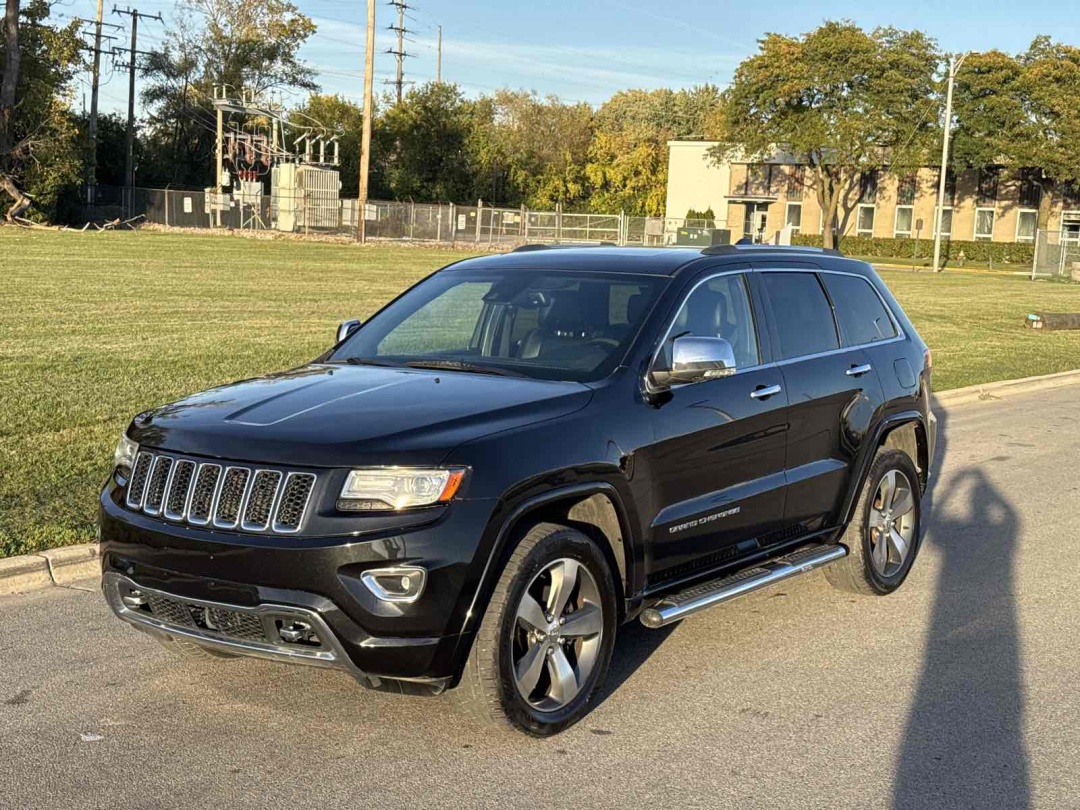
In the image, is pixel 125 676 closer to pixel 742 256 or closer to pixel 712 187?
pixel 742 256

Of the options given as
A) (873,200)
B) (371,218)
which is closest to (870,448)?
(371,218)

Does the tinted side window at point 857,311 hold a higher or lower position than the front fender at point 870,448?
higher

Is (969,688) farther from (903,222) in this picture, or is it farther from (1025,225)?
(903,222)

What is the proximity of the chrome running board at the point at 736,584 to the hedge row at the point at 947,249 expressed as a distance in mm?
64962

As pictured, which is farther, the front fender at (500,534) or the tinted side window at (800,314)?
the tinted side window at (800,314)

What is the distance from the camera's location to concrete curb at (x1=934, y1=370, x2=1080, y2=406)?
1516cm

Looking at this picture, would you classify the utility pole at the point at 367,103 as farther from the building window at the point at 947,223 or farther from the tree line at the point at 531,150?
the building window at the point at 947,223

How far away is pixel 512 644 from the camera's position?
14.7ft

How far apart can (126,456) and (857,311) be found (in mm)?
4048

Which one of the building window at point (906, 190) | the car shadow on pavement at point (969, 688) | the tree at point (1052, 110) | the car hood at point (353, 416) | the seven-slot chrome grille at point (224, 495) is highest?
the tree at point (1052, 110)

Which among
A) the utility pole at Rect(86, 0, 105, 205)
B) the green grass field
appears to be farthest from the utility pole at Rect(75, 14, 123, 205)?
the green grass field

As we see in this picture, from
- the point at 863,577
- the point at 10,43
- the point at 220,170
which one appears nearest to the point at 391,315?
the point at 863,577

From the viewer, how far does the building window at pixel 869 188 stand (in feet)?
257

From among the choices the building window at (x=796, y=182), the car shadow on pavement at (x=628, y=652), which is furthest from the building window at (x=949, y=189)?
the car shadow on pavement at (x=628, y=652)
